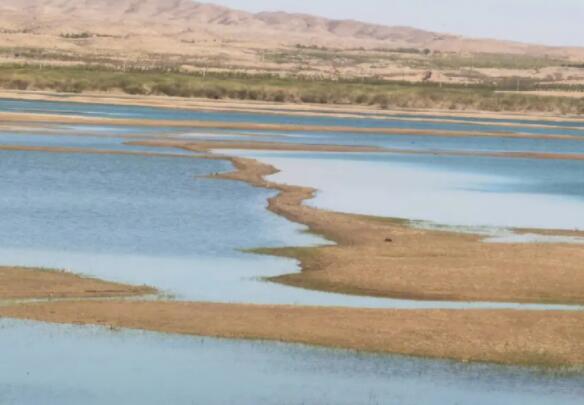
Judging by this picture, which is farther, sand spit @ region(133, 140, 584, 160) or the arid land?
sand spit @ region(133, 140, 584, 160)

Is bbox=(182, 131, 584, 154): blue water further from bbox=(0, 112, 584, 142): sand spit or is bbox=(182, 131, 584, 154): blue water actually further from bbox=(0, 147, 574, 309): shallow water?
bbox=(0, 147, 574, 309): shallow water

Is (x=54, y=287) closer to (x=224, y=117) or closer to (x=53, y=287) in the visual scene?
(x=53, y=287)

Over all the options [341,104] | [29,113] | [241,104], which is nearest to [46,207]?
[29,113]

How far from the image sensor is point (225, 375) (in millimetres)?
21141

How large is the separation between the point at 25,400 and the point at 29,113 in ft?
215

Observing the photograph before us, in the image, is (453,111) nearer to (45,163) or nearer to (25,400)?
(45,163)

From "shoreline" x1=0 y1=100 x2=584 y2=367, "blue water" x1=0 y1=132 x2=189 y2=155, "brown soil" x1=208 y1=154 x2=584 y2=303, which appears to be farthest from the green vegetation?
"shoreline" x1=0 y1=100 x2=584 y2=367

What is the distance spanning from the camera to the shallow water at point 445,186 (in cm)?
4278

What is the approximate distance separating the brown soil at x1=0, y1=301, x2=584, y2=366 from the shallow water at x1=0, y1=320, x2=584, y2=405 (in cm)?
51

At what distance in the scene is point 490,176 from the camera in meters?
59.5

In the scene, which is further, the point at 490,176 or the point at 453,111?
the point at 453,111

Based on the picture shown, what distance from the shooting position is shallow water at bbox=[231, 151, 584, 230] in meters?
42.8

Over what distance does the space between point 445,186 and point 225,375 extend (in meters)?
32.5

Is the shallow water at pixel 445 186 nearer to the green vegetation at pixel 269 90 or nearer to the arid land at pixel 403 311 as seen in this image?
the arid land at pixel 403 311
